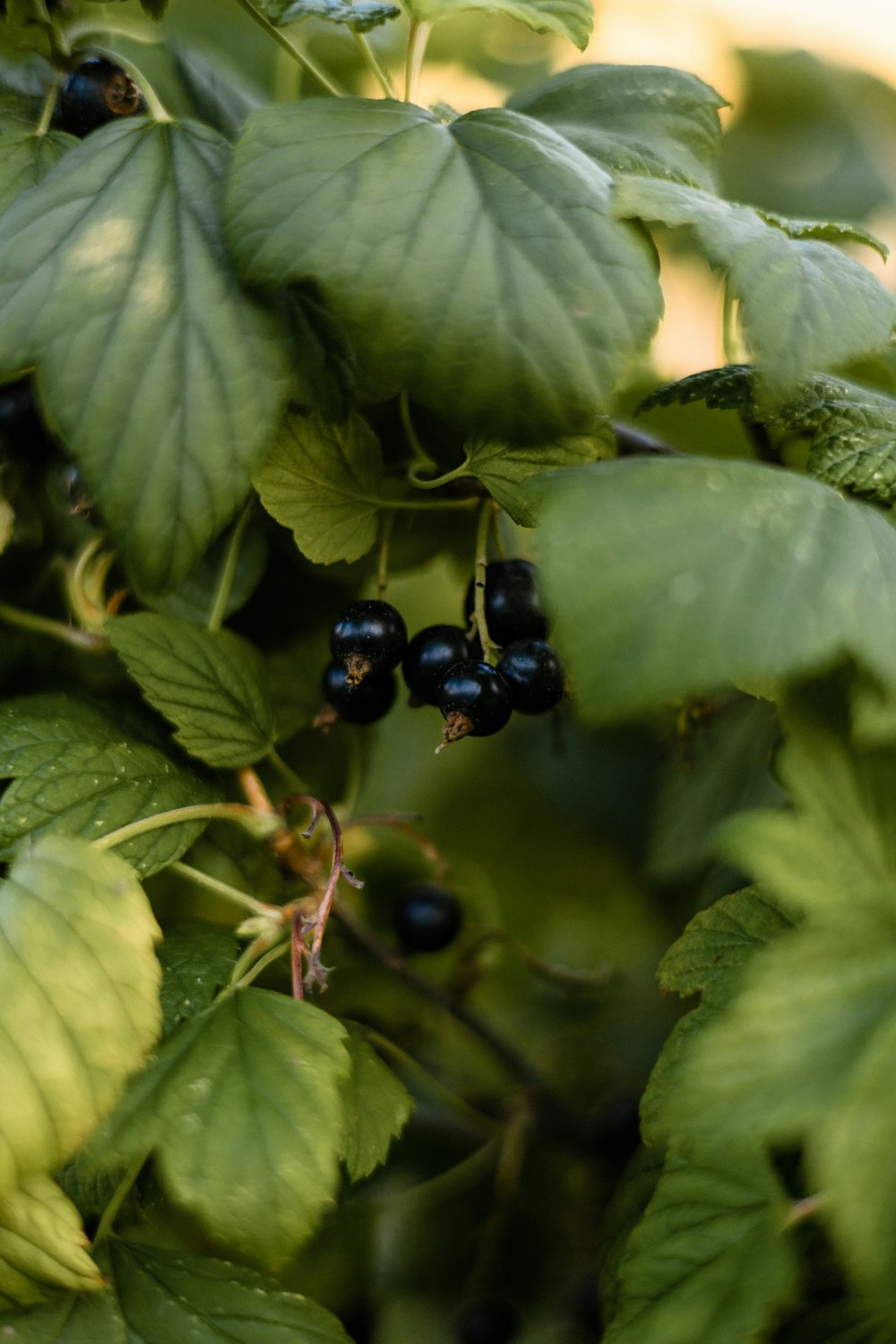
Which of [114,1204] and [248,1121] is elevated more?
[248,1121]

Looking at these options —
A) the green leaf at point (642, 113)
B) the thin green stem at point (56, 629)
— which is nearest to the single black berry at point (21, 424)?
the thin green stem at point (56, 629)

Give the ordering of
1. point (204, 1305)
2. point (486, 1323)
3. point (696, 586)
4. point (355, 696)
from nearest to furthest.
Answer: point (696, 586) → point (204, 1305) → point (355, 696) → point (486, 1323)

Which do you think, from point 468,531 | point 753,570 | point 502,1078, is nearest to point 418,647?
point 468,531

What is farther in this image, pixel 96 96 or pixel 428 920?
pixel 428 920

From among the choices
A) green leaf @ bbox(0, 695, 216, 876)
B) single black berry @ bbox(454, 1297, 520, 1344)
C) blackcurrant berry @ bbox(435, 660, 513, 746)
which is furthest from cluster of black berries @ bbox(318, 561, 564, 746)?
single black berry @ bbox(454, 1297, 520, 1344)

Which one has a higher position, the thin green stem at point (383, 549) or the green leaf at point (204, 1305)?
the thin green stem at point (383, 549)

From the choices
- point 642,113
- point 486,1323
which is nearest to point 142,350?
point 642,113

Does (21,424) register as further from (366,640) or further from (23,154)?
(366,640)

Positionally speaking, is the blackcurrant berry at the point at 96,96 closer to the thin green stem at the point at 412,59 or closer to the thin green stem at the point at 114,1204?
the thin green stem at the point at 412,59
